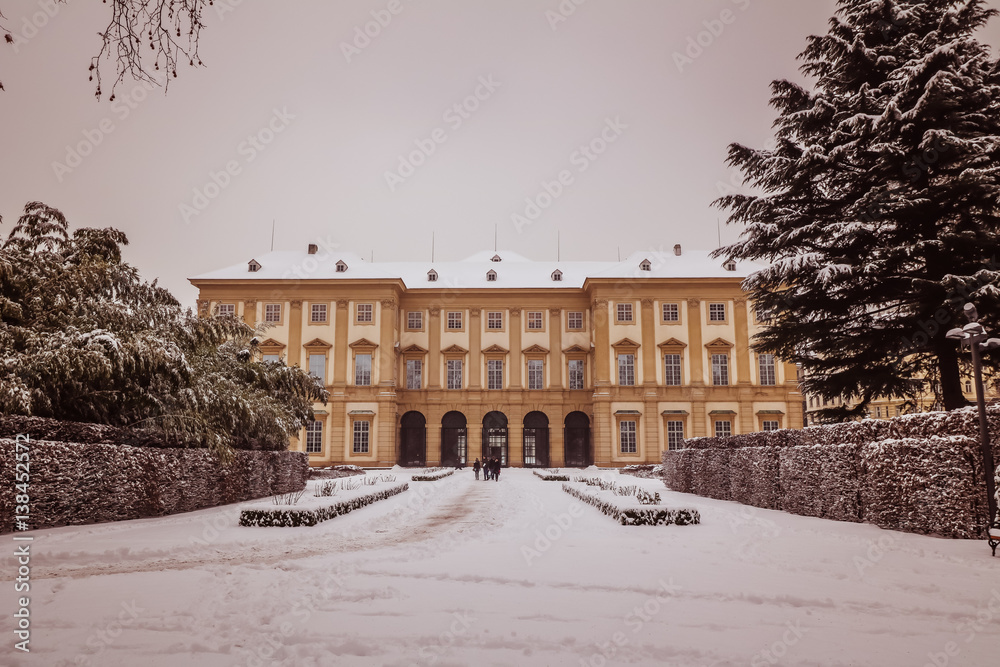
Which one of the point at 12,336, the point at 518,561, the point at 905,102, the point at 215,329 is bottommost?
the point at 518,561

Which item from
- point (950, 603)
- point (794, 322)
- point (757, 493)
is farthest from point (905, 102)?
point (950, 603)

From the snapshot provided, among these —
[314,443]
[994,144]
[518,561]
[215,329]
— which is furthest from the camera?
[314,443]

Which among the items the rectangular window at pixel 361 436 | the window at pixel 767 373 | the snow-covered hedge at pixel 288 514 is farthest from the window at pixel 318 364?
the snow-covered hedge at pixel 288 514

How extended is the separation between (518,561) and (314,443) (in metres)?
41.2

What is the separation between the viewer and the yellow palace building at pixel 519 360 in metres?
46.2

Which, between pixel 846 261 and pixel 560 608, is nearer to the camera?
pixel 560 608

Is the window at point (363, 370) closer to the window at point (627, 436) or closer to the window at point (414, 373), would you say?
the window at point (414, 373)

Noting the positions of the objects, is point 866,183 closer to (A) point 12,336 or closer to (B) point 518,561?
(B) point 518,561

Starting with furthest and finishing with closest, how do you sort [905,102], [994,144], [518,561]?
1. [905,102]
2. [994,144]
3. [518,561]

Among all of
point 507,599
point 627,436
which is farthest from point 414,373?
point 507,599

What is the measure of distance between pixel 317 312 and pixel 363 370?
5.51 meters

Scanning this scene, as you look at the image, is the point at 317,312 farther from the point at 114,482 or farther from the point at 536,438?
the point at 114,482

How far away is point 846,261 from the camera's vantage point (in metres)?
16.1

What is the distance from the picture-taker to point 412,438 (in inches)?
1898
